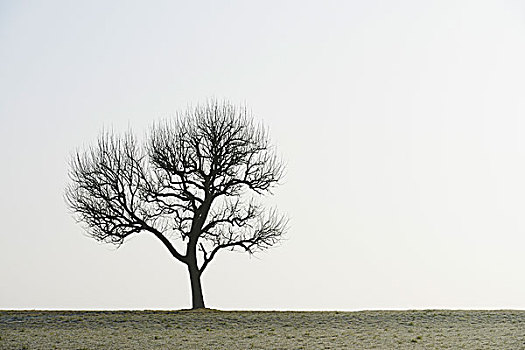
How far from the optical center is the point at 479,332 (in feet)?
76.5

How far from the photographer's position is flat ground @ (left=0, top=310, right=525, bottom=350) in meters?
21.8

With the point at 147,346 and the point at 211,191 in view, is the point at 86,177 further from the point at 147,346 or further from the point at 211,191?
the point at 147,346

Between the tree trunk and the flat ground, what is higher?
the tree trunk

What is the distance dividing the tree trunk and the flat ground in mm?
1529

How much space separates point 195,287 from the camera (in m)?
31.6

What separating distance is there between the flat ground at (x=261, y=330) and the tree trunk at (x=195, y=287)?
153 centimetres

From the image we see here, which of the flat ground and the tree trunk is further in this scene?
the tree trunk

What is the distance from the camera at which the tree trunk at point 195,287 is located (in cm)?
3147

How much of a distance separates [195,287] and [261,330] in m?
7.34

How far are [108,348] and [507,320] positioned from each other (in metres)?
13.5

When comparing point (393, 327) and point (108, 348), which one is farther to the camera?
point (393, 327)

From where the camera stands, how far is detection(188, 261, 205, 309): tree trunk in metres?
31.5

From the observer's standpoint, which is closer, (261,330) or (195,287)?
(261,330)

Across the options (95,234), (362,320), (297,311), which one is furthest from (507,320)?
(95,234)
